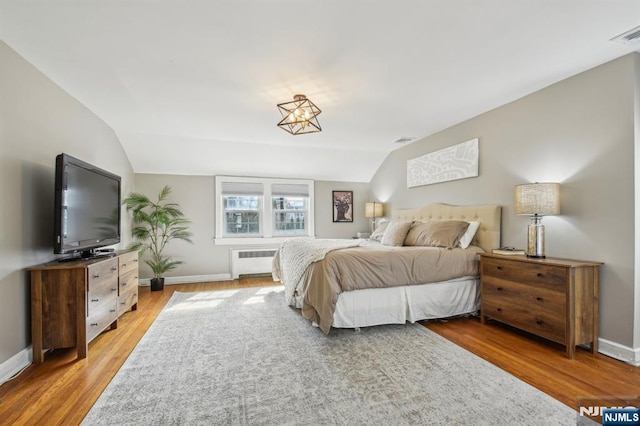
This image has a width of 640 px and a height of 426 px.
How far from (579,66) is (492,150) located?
1.11 metres

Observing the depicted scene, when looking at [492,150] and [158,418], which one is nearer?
[158,418]

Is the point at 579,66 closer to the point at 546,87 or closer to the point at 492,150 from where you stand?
the point at 546,87

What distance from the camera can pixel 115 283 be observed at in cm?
297

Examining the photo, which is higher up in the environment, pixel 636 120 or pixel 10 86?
pixel 10 86

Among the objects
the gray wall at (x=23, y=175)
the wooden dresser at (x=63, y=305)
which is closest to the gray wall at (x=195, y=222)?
the gray wall at (x=23, y=175)

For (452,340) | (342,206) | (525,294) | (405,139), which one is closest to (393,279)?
(452,340)

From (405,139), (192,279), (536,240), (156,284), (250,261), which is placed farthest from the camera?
(250,261)

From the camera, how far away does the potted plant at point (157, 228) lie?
4723 mm

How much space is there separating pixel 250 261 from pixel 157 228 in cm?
171

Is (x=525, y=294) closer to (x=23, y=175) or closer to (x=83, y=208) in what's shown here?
(x=83, y=208)

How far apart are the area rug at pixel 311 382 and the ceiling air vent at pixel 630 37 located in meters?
2.52

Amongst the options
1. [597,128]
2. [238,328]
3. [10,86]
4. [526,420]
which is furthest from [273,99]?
[526,420]

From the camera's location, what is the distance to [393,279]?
2938 millimetres

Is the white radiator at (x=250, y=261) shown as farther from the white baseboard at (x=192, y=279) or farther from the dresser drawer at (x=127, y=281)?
the dresser drawer at (x=127, y=281)
